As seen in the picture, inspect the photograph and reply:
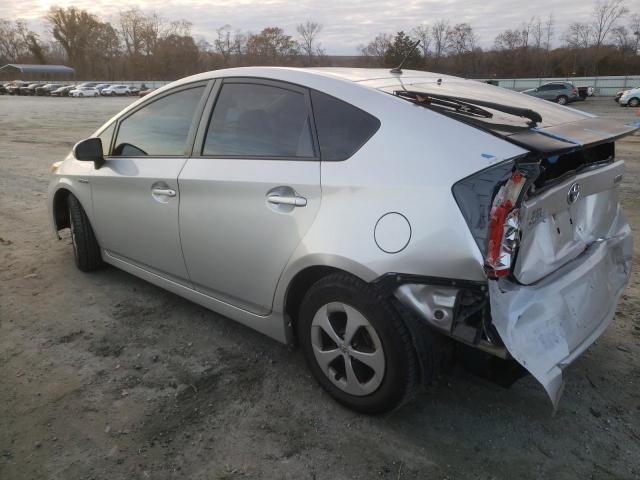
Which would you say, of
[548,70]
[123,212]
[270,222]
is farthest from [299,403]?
[548,70]

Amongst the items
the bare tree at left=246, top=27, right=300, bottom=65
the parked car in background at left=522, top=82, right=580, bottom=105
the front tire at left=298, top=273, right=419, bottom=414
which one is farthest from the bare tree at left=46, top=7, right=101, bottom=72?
the front tire at left=298, top=273, right=419, bottom=414

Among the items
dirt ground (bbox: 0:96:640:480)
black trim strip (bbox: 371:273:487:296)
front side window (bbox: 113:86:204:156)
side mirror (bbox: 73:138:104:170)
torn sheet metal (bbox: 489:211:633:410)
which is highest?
front side window (bbox: 113:86:204:156)

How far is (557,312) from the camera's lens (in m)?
2.26

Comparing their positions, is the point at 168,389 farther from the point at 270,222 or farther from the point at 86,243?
the point at 86,243

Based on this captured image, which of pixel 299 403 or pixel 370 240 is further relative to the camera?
pixel 299 403

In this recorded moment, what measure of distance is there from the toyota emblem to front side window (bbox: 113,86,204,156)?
2.21 metres

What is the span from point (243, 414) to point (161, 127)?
6.59 feet

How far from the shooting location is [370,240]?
2.24 meters

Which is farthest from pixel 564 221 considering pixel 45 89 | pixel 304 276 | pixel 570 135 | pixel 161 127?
pixel 45 89

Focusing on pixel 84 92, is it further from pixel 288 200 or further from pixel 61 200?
pixel 288 200

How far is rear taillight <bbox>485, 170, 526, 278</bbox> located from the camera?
2.02 m

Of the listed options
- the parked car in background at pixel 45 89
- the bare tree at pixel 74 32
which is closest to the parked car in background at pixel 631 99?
the parked car in background at pixel 45 89

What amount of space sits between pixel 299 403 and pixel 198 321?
1227 mm

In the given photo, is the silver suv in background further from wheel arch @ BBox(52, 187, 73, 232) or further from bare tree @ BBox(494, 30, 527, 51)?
bare tree @ BBox(494, 30, 527, 51)
